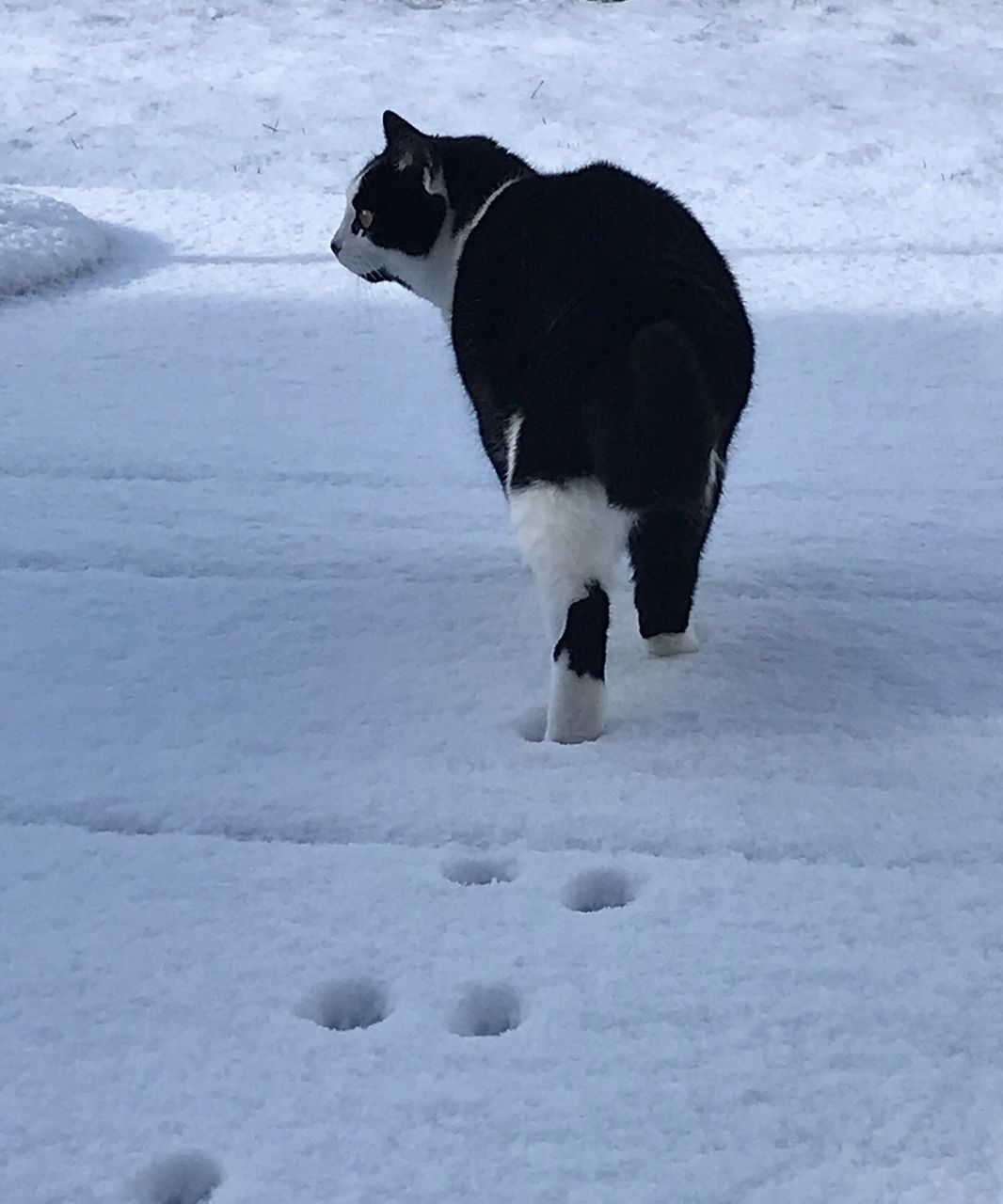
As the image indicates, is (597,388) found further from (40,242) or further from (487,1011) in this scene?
(40,242)

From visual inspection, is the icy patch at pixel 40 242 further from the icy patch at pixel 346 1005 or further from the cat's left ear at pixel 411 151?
the icy patch at pixel 346 1005

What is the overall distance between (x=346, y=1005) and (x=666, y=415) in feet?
2.32

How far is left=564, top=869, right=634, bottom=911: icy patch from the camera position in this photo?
4.86 feet

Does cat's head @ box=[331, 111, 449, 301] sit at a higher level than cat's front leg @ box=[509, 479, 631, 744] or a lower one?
higher

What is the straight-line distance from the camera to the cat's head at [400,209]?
218 centimetres

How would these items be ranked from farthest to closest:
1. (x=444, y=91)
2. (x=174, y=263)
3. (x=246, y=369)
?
(x=444, y=91) → (x=174, y=263) → (x=246, y=369)

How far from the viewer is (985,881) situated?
1.47m

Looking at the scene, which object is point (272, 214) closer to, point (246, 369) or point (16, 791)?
point (246, 369)

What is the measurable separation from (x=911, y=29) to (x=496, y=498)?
4837 mm

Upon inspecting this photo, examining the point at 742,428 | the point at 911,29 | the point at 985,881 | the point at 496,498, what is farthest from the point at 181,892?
the point at 911,29

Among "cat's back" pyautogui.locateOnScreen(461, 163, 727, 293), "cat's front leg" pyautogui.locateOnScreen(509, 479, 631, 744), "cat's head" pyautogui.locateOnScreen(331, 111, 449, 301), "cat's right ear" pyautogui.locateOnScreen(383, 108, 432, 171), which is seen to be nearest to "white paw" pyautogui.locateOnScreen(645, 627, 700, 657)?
"cat's front leg" pyautogui.locateOnScreen(509, 479, 631, 744)

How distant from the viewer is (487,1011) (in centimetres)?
132

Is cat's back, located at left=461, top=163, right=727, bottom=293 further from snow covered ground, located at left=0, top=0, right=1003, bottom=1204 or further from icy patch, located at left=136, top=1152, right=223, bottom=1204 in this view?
icy patch, located at left=136, top=1152, right=223, bottom=1204

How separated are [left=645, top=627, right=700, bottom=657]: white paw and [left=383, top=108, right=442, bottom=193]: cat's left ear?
0.77 m
